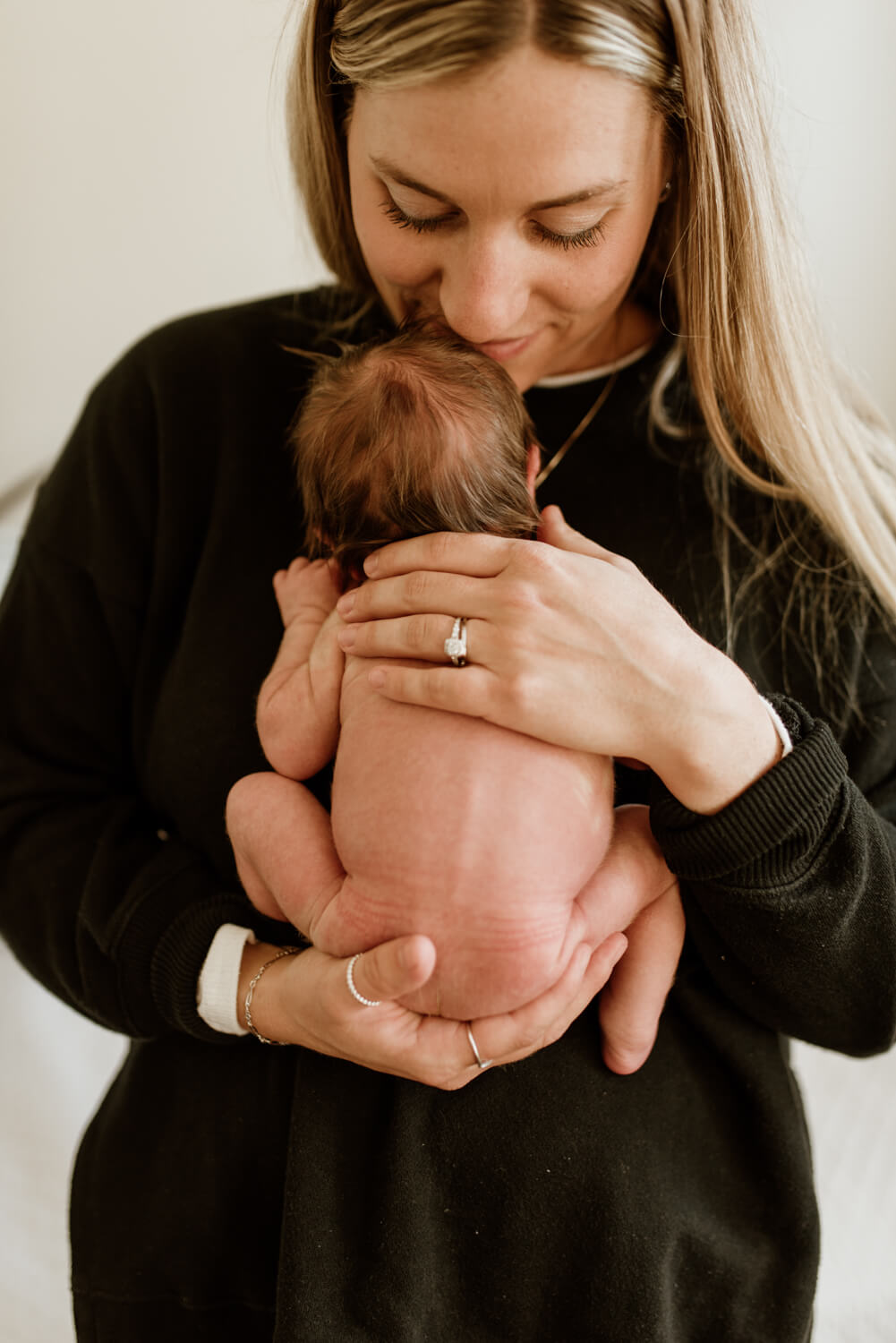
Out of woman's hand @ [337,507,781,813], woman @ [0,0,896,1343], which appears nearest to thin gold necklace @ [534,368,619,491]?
woman @ [0,0,896,1343]

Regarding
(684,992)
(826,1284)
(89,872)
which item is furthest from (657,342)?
(826,1284)

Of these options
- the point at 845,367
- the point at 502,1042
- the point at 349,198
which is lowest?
the point at 502,1042

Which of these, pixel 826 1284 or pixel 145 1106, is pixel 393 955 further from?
pixel 826 1284

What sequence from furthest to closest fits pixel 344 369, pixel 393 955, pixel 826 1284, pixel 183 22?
pixel 183 22, pixel 826 1284, pixel 344 369, pixel 393 955

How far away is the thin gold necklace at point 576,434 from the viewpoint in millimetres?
1104

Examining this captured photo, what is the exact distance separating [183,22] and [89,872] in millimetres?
1255

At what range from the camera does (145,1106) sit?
3.60 feet

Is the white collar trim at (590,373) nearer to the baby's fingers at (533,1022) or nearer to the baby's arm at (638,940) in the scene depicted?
the baby's arm at (638,940)

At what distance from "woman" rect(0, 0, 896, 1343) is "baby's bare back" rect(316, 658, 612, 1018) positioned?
3 centimetres

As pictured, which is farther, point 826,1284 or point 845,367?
point 826,1284

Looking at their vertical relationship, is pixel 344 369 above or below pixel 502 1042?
above

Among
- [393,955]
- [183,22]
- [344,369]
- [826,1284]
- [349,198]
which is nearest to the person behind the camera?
[393,955]

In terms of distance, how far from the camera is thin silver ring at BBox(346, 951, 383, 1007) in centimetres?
83

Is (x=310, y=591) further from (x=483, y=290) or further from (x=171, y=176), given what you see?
(x=171, y=176)
